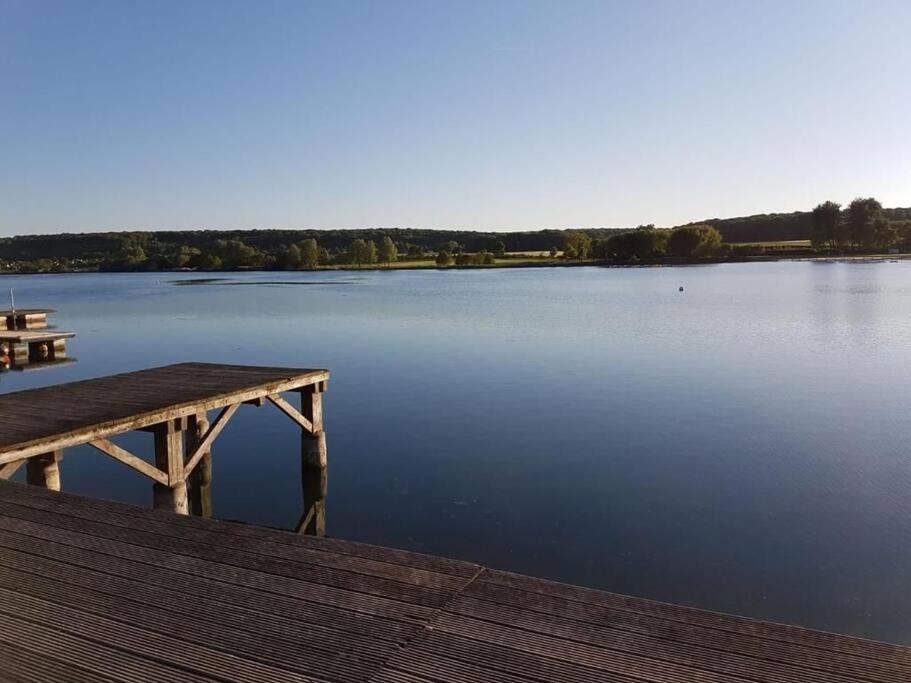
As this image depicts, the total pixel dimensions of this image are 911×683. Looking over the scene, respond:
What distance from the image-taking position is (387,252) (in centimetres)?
16162

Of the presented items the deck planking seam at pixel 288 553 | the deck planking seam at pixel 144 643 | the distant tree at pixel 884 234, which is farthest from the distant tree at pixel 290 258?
the deck planking seam at pixel 144 643

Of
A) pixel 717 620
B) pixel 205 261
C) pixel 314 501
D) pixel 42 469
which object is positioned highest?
pixel 205 261

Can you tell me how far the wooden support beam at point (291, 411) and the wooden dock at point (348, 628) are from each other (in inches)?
229

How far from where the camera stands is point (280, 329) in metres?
34.2

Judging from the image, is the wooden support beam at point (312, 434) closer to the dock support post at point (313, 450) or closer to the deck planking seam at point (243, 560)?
the dock support post at point (313, 450)

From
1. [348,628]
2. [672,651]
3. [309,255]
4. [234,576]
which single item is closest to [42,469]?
[234,576]

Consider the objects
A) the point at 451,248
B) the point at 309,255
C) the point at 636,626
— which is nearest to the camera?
the point at 636,626

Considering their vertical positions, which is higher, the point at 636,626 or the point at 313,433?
the point at 636,626

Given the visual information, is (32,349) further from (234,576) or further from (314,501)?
(234,576)

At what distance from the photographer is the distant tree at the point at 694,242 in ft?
438

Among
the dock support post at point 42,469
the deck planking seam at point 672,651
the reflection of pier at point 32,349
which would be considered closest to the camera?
the deck planking seam at point 672,651

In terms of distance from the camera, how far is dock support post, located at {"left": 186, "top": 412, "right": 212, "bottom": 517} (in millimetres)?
9859

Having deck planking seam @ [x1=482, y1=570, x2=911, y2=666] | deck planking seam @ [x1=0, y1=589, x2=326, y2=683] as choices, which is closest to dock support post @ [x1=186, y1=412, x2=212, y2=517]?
deck planking seam @ [x1=0, y1=589, x2=326, y2=683]

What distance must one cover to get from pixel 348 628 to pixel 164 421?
5.60 m
